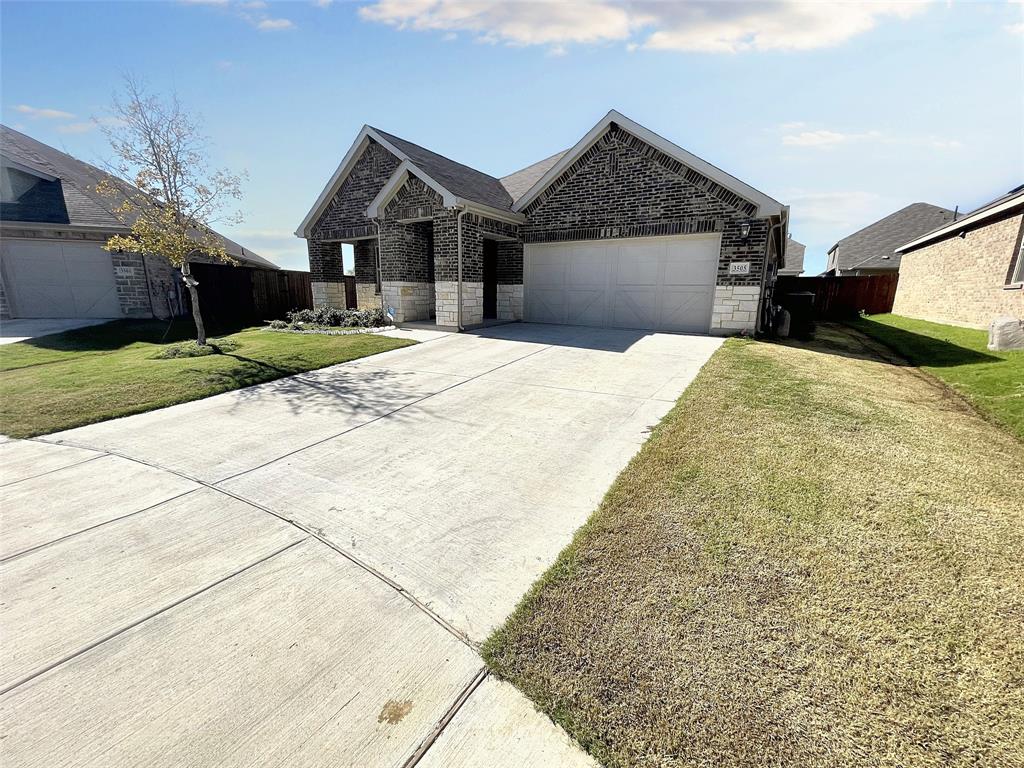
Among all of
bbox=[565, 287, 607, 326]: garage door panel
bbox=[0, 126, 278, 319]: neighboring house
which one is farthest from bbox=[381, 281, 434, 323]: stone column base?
bbox=[0, 126, 278, 319]: neighboring house

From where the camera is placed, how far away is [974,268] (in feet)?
46.3

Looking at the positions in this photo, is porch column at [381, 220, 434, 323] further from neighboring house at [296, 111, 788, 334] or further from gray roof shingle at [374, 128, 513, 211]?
gray roof shingle at [374, 128, 513, 211]

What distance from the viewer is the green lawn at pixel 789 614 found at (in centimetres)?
172

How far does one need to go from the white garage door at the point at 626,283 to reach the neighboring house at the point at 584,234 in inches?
1.2

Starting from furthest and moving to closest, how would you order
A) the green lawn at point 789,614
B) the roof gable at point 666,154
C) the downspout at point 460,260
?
the downspout at point 460,260
the roof gable at point 666,154
the green lawn at point 789,614

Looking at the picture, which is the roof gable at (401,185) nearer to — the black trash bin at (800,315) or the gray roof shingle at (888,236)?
the black trash bin at (800,315)

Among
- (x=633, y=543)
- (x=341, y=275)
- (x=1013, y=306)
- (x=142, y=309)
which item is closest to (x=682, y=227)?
(x=1013, y=306)

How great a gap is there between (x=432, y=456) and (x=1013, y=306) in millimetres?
16827

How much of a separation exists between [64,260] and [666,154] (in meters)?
20.5

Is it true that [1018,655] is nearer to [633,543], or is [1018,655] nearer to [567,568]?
[633,543]

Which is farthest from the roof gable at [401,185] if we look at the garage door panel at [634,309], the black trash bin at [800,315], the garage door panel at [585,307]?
the black trash bin at [800,315]

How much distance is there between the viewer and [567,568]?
2.72 metres

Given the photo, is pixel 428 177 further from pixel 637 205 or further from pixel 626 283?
pixel 626 283

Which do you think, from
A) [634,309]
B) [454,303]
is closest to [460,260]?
[454,303]
